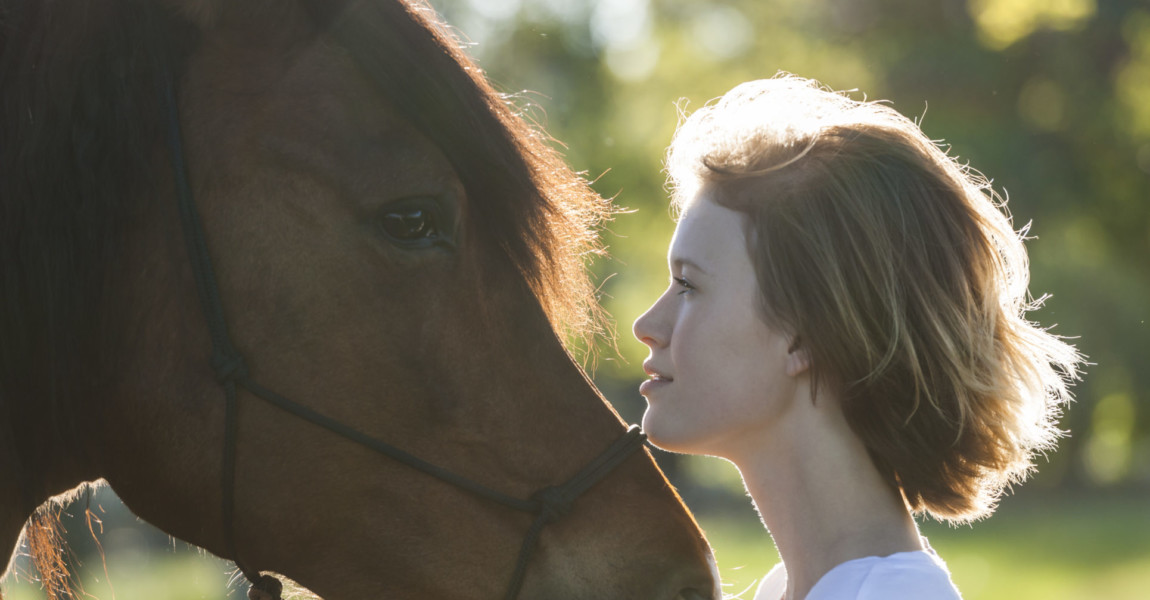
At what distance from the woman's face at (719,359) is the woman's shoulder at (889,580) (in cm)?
31

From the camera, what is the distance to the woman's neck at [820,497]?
1767 mm

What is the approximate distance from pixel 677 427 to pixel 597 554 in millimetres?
283

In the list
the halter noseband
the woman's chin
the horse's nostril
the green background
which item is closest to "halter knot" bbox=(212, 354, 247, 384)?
the halter noseband

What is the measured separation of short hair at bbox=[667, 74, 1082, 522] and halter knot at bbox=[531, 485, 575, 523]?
512 millimetres

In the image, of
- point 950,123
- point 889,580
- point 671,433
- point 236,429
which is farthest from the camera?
point 950,123

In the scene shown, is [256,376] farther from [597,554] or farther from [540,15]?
[540,15]

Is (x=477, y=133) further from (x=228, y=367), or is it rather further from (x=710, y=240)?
(x=228, y=367)

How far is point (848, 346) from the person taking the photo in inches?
70.2

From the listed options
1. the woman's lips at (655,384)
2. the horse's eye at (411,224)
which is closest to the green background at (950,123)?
the woman's lips at (655,384)

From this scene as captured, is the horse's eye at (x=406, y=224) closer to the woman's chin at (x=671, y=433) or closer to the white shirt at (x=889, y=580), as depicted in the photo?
the woman's chin at (x=671, y=433)

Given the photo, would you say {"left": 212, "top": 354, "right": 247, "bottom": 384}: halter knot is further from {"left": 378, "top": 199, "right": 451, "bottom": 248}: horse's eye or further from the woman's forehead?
the woman's forehead

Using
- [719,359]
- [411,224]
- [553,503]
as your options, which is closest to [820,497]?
[719,359]

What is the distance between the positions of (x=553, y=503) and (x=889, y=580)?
607mm

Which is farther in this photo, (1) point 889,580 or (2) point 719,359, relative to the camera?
(2) point 719,359
